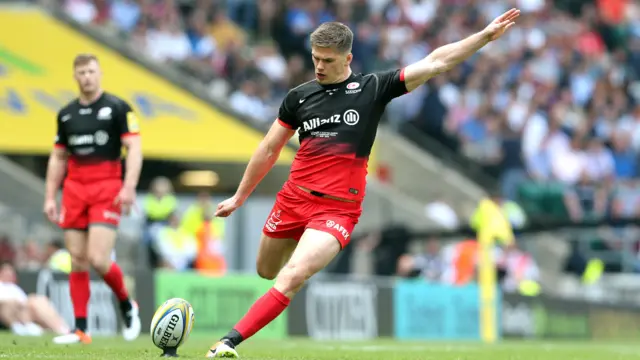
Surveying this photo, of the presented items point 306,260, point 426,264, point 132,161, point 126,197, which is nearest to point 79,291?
point 126,197

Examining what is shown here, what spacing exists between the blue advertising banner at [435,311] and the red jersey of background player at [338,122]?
33.3 ft

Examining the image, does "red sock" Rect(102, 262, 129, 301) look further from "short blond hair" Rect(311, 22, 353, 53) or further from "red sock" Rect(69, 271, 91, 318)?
"short blond hair" Rect(311, 22, 353, 53)

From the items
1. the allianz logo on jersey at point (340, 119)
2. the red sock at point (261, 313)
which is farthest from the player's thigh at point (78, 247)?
the allianz logo on jersey at point (340, 119)

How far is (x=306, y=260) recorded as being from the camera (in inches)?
371

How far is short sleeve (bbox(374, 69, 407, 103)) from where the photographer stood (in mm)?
9742

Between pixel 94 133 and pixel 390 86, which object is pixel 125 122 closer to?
pixel 94 133

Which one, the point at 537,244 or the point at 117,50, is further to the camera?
the point at 537,244

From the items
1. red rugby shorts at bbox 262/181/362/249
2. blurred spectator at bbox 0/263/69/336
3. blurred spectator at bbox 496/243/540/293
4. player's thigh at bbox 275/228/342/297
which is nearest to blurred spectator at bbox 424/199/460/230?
blurred spectator at bbox 496/243/540/293

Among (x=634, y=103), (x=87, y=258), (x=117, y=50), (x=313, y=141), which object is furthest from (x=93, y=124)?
(x=634, y=103)

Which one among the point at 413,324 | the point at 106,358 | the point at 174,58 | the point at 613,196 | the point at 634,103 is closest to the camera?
the point at 106,358

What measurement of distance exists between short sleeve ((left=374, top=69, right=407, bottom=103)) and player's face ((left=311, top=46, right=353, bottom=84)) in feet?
0.98

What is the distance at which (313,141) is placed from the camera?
9.82 meters

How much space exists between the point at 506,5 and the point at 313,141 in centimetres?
2185

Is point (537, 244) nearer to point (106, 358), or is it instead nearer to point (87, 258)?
point (87, 258)
